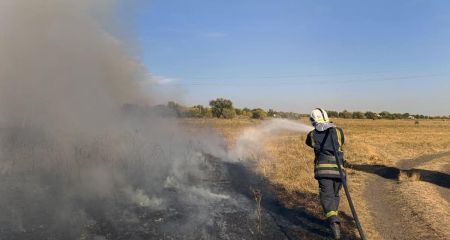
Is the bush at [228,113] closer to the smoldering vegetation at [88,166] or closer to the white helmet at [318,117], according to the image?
the smoldering vegetation at [88,166]

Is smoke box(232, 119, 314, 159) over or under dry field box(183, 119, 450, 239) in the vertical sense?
over

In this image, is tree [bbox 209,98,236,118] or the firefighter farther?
tree [bbox 209,98,236,118]

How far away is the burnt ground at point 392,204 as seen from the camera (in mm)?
9562

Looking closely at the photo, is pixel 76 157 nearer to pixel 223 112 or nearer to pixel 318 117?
pixel 318 117

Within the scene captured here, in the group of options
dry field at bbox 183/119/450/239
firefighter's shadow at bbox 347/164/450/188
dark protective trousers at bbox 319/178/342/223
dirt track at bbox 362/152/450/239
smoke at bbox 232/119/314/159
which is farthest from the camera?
smoke at bbox 232/119/314/159

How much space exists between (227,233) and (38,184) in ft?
18.3

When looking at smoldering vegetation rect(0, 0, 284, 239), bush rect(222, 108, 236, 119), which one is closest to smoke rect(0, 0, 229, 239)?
smoldering vegetation rect(0, 0, 284, 239)

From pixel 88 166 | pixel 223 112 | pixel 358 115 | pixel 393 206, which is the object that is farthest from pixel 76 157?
pixel 358 115

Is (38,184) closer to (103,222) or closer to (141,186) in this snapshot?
(141,186)

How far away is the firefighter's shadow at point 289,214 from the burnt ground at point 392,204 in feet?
2.93

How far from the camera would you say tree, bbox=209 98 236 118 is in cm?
6206

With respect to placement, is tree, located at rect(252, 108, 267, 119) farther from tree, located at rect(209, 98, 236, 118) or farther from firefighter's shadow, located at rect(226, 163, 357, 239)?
firefighter's shadow, located at rect(226, 163, 357, 239)

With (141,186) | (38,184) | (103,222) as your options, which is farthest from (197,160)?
(103,222)

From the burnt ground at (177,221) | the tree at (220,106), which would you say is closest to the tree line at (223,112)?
the tree at (220,106)
